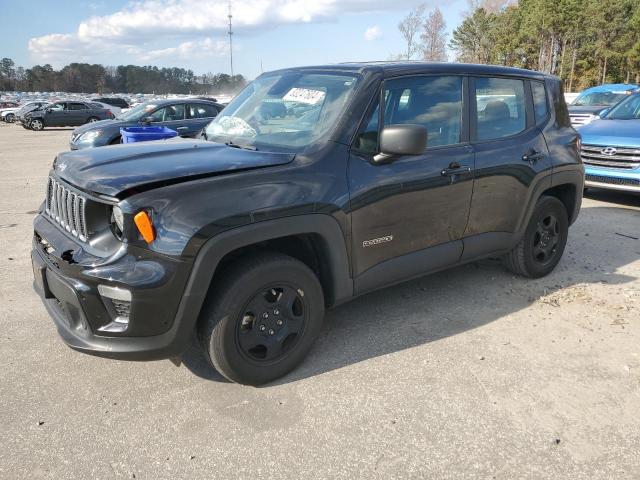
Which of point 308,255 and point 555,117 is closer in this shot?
point 308,255

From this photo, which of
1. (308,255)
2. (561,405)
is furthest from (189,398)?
(561,405)

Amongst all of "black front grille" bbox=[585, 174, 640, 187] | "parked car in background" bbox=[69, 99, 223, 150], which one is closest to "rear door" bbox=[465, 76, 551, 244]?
"black front grille" bbox=[585, 174, 640, 187]

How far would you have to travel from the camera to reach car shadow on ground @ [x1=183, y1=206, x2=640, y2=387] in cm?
337

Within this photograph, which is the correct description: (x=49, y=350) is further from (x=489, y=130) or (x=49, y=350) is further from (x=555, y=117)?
(x=555, y=117)

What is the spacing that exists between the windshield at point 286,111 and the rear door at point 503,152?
1.17 m

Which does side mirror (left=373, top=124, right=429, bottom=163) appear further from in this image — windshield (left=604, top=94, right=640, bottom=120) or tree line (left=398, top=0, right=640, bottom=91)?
tree line (left=398, top=0, right=640, bottom=91)

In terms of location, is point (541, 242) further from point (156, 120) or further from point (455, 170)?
point (156, 120)

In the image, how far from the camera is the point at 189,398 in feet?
9.49

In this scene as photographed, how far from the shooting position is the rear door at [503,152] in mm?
3848

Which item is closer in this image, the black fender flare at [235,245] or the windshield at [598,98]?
the black fender flare at [235,245]

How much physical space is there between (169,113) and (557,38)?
5215 centimetres

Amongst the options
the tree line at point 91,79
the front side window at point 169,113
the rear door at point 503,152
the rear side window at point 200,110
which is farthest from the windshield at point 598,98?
the tree line at point 91,79

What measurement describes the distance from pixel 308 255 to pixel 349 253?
250 mm

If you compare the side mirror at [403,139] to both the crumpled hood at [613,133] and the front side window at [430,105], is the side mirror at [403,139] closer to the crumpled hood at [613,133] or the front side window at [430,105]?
the front side window at [430,105]
